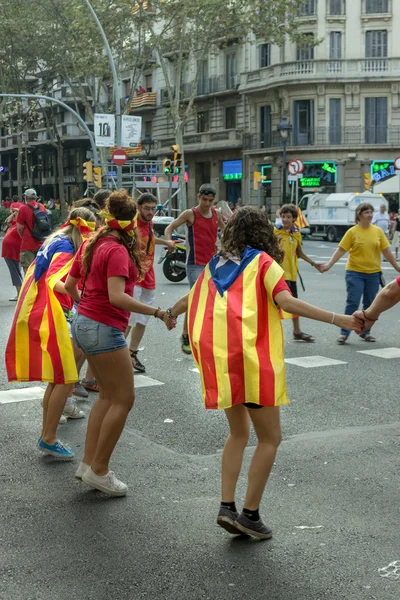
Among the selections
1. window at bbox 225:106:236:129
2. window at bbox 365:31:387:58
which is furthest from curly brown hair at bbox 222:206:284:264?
window at bbox 225:106:236:129

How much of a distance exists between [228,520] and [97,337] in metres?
1.30

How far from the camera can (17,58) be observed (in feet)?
168

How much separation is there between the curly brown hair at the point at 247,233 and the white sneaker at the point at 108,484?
5.07ft

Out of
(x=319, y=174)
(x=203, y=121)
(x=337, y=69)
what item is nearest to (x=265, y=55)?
(x=337, y=69)

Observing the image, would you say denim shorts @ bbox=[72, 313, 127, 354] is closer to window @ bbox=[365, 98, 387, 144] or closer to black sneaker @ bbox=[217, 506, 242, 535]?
black sneaker @ bbox=[217, 506, 242, 535]

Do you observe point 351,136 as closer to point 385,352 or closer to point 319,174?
point 319,174

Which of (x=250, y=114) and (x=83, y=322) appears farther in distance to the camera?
(x=250, y=114)

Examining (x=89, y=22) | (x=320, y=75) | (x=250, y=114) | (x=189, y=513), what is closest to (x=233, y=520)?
(x=189, y=513)

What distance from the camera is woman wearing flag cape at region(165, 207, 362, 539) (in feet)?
14.7

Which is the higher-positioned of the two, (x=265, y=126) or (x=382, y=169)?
(x=265, y=126)

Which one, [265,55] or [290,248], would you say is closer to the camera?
[290,248]

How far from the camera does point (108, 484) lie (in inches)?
210

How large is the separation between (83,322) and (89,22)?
36.6 m

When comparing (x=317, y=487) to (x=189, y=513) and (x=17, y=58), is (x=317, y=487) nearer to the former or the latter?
(x=189, y=513)
